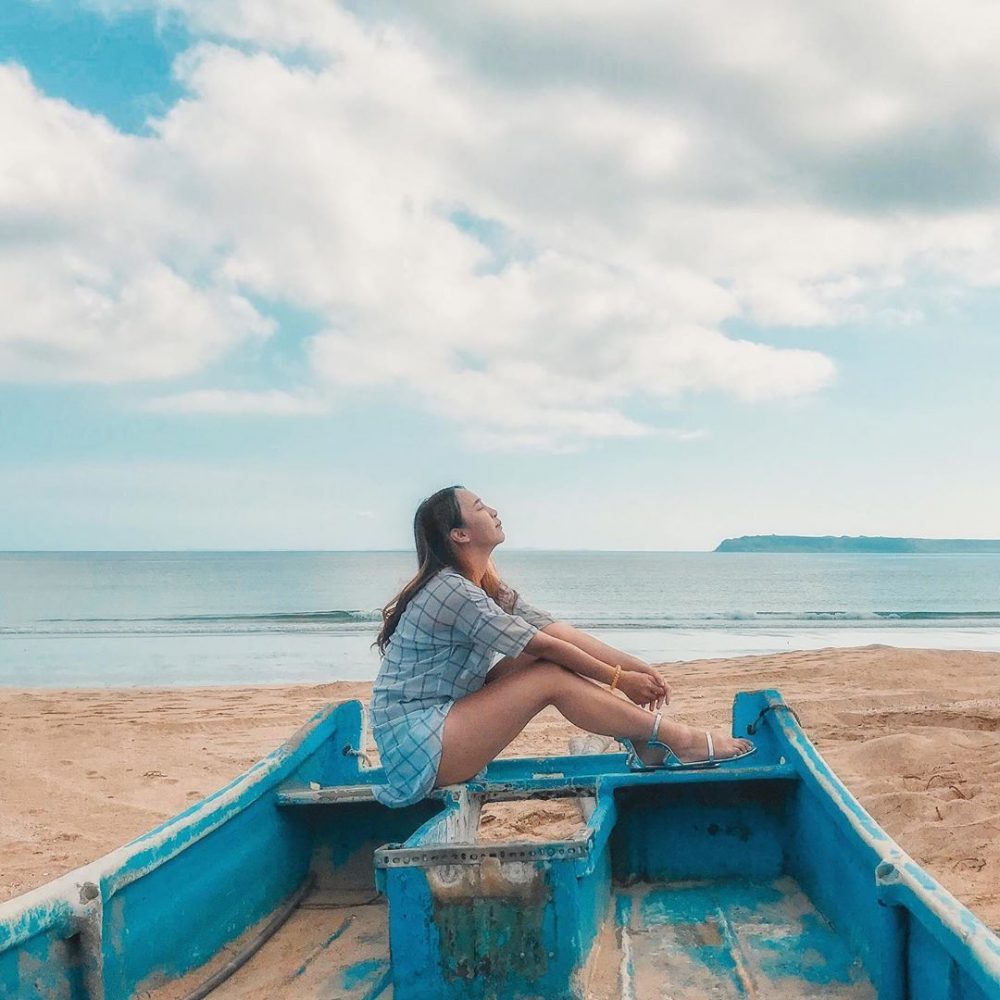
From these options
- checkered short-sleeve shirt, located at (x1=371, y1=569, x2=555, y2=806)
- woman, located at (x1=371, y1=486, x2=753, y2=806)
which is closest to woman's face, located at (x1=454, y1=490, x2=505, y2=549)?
woman, located at (x1=371, y1=486, x2=753, y2=806)

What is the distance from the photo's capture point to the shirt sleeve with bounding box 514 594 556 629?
4109 millimetres

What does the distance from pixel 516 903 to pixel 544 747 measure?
5.23 metres

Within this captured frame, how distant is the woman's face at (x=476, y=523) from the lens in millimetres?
3744

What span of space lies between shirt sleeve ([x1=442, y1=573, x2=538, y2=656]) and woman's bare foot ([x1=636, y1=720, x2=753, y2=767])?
723 millimetres

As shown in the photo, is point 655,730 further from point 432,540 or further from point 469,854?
point 469,854

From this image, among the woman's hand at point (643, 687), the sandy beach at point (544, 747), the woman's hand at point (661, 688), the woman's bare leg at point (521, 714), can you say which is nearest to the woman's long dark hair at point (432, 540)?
the woman's bare leg at point (521, 714)

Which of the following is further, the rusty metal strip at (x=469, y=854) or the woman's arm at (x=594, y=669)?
the woman's arm at (x=594, y=669)

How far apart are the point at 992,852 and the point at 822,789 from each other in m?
1.99

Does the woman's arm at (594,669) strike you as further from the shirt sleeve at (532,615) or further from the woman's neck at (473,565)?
the woman's neck at (473,565)

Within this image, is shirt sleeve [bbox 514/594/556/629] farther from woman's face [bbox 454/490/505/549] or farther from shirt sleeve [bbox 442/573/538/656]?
shirt sleeve [bbox 442/573/538/656]

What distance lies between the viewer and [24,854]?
17.5 ft

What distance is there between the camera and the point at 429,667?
11.6 ft

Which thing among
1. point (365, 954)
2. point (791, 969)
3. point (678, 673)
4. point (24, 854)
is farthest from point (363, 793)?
point (678, 673)

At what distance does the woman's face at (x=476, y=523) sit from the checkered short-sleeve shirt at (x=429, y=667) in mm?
194
